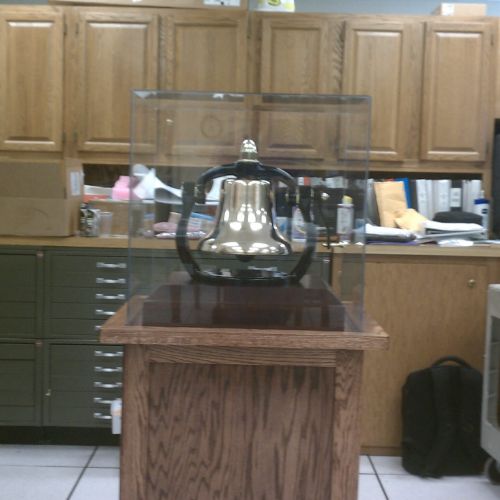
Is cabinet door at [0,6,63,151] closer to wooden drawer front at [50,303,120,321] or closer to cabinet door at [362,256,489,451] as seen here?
wooden drawer front at [50,303,120,321]

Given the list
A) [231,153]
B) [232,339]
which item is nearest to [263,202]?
[231,153]

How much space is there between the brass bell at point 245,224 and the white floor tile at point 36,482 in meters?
1.48

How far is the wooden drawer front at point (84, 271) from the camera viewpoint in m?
2.90

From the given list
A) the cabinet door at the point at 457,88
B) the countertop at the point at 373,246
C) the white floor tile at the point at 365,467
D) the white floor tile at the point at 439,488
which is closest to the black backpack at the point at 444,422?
the white floor tile at the point at 439,488

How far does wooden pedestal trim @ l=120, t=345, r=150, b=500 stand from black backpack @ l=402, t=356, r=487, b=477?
1.64 metres

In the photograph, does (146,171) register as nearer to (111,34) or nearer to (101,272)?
(101,272)

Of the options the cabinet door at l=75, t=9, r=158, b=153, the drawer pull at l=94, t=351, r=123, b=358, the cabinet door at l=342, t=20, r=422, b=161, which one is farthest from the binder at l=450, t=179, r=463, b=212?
the drawer pull at l=94, t=351, r=123, b=358

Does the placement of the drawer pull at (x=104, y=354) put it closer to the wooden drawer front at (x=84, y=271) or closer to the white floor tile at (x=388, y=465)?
the wooden drawer front at (x=84, y=271)

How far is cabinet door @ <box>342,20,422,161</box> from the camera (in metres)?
3.29

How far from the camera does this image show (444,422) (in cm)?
269

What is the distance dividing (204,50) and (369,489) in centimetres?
214

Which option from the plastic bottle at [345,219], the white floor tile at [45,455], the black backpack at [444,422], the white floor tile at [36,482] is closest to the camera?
the plastic bottle at [345,219]

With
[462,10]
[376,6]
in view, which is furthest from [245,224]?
[376,6]

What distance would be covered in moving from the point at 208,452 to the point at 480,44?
2624mm
